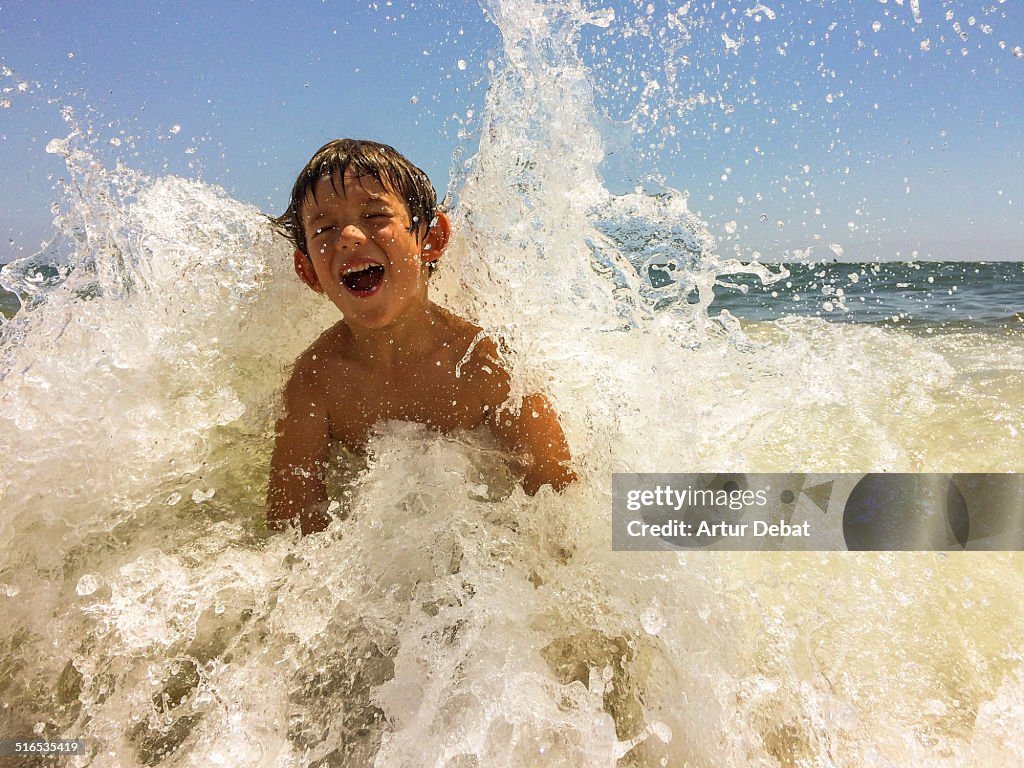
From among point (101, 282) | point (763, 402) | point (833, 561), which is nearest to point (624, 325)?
point (763, 402)

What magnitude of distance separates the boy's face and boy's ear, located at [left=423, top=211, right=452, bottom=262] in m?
0.14

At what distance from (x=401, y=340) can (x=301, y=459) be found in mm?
512

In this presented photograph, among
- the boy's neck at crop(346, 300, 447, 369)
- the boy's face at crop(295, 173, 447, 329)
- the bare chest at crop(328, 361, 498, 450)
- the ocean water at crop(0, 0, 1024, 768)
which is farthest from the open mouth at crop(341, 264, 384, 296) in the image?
the ocean water at crop(0, 0, 1024, 768)

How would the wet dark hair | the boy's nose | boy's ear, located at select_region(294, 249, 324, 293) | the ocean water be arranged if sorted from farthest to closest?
boy's ear, located at select_region(294, 249, 324, 293) < the wet dark hair < the boy's nose < the ocean water

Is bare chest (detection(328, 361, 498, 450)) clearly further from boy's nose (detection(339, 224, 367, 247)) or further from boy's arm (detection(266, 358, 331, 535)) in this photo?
boy's nose (detection(339, 224, 367, 247))

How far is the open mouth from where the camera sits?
6.64 ft

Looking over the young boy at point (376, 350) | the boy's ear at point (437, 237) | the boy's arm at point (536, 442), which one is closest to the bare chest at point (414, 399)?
the young boy at point (376, 350)

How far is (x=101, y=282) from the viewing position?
2.56 m

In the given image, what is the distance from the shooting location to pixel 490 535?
194 cm

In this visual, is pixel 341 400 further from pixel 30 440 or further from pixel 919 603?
pixel 919 603

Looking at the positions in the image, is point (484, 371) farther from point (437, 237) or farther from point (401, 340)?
point (437, 237)

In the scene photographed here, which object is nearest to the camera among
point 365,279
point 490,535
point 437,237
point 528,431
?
point 490,535

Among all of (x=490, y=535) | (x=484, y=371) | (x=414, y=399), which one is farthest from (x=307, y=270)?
(x=490, y=535)

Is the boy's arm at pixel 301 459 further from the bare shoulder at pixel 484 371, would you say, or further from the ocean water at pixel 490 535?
the bare shoulder at pixel 484 371
